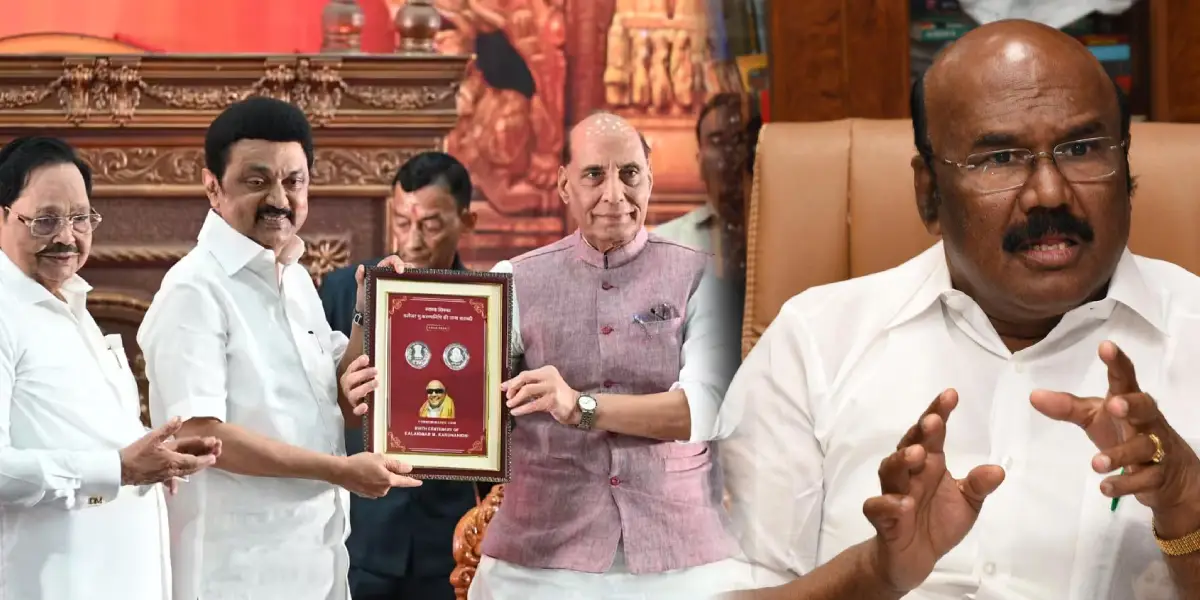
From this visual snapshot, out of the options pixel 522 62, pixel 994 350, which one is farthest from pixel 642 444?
pixel 522 62

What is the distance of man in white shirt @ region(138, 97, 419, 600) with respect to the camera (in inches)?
61.5

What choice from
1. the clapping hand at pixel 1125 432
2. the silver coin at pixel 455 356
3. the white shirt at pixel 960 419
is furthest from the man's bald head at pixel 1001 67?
the silver coin at pixel 455 356

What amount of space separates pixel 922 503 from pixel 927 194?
0.28 m

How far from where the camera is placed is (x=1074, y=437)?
1105 millimetres

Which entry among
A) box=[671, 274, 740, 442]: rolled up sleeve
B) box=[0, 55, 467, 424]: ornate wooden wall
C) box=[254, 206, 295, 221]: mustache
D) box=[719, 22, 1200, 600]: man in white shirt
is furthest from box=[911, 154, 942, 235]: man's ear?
box=[0, 55, 467, 424]: ornate wooden wall

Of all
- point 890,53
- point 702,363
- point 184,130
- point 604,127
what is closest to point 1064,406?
point 890,53

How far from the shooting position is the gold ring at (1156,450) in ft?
2.91

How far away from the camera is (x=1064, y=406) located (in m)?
0.87

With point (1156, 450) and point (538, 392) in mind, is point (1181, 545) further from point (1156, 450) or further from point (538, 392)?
point (538, 392)

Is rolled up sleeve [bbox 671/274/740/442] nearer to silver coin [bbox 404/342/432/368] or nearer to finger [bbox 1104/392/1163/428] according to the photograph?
silver coin [bbox 404/342/432/368]

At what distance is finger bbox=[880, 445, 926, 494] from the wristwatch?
2.10 ft

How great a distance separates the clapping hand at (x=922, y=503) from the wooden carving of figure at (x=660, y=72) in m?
0.78

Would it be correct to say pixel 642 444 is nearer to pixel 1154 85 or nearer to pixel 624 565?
pixel 624 565

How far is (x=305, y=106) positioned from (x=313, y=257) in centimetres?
25
